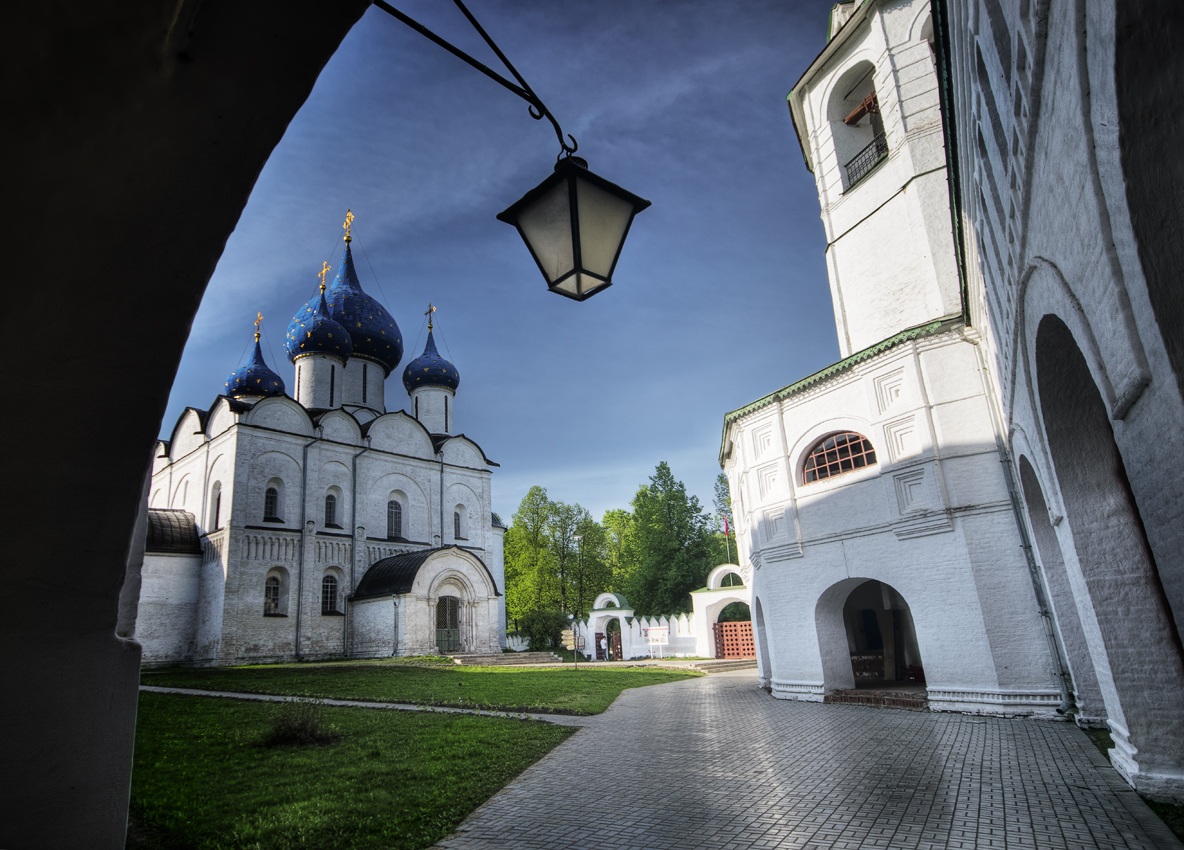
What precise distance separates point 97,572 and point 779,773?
7.83m

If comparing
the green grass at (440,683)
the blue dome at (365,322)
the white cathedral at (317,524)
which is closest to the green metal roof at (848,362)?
the green grass at (440,683)

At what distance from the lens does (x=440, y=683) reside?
1784cm

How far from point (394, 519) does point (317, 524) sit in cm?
426

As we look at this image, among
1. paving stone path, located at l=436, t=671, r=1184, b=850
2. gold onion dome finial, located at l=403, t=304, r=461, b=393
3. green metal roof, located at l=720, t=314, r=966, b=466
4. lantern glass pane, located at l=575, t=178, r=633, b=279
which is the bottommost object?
paving stone path, located at l=436, t=671, r=1184, b=850

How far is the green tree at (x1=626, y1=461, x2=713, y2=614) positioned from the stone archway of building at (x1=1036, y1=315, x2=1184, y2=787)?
33810mm

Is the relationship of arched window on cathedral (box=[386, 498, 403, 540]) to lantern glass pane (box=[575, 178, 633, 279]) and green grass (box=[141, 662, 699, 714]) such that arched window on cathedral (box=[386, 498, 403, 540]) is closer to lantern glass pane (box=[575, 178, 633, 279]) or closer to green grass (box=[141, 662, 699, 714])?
green grass (box=[141, 662, 699, 714])

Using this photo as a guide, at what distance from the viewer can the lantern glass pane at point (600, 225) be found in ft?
12.5

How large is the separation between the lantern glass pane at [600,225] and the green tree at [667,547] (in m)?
37.8

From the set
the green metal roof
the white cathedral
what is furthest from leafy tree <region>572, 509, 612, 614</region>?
the green metal roof

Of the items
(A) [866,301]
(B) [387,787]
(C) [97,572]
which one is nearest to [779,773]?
(B) [387,787]

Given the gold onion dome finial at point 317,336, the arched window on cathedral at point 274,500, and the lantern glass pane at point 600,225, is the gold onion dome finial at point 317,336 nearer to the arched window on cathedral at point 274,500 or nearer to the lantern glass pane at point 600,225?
the arched window on cathedral at point 274,500

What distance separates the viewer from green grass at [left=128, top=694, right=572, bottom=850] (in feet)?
18.8

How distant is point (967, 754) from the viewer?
28.1 ft

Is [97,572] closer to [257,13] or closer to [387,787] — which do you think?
[257,13]
